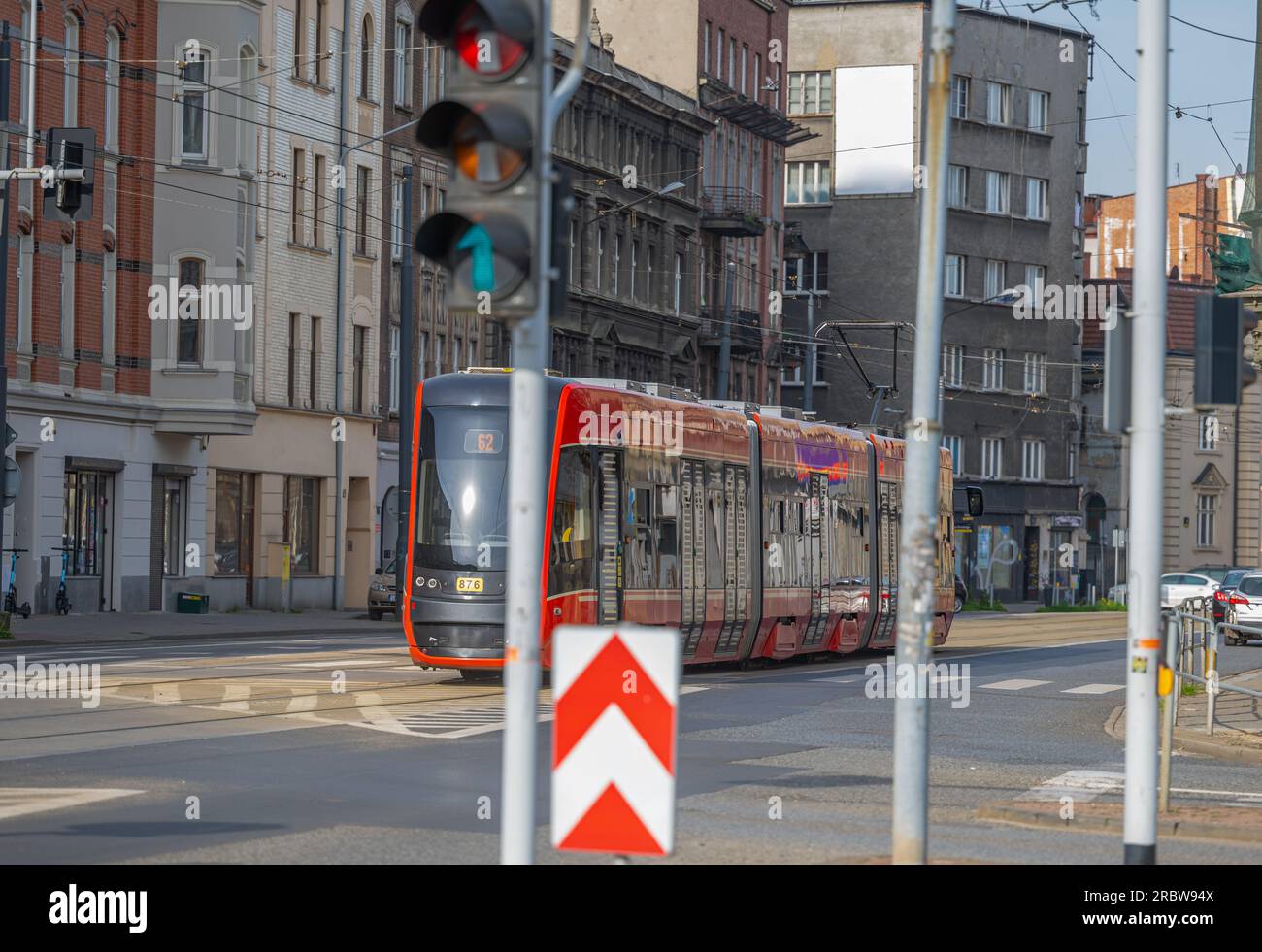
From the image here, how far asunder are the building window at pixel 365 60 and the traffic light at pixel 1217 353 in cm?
4543

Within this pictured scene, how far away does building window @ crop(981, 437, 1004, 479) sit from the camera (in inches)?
3401

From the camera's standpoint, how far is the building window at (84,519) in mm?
43531

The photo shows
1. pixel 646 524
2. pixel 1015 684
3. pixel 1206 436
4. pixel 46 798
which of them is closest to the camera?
pixel 46 798

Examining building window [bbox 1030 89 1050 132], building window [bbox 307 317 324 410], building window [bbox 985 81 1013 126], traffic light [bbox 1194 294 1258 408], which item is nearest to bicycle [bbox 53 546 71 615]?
building window [bbox 307 317 324 410]

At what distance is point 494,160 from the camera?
7922 millimetres

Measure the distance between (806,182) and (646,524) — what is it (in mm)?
60959

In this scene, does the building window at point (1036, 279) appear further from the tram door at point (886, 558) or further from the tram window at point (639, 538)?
the tram window at point (639, 538)

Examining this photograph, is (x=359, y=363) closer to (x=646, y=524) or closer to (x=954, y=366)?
(x=646, y=524)

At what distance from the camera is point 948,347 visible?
284 ft

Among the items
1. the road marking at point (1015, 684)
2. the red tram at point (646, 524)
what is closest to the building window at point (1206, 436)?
the red tram at point (646, 524)

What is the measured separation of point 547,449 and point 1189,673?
339 inches

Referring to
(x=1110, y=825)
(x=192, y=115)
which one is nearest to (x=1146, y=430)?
(x=1110, y=825)
